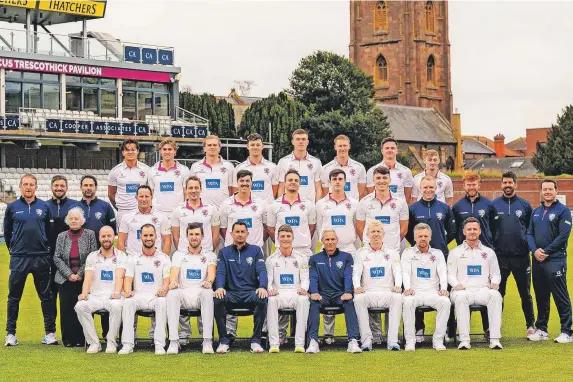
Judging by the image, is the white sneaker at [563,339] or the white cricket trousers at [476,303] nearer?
the white cricket trousers at [476,303]

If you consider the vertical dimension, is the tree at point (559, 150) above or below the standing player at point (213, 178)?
above

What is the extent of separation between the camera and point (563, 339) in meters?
10.7

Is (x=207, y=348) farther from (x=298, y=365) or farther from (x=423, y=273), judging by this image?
(x=423, y=273)

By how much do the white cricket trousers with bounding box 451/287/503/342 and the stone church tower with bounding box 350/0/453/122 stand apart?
77.7 meters

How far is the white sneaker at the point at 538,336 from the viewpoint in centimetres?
1099

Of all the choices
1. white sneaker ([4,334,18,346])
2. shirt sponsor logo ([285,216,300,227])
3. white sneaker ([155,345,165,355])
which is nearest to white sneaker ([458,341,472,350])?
shirt sponsor logo ([285,216,300,227])

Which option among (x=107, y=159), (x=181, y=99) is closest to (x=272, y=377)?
(x=107, y=159)

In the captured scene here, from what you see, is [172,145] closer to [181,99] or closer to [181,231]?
[181,231]

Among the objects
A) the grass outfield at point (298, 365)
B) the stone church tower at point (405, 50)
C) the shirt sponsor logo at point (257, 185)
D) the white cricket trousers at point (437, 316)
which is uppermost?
the stone church tower at point (405, 50)

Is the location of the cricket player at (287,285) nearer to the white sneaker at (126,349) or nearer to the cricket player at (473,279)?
the white sneaker at (126,349)

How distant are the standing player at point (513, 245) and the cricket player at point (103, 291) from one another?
413cm

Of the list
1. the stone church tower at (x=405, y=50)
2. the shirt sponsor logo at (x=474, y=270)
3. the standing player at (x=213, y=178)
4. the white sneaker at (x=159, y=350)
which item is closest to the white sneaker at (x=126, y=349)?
the white sneaker at (x=159, y=350)

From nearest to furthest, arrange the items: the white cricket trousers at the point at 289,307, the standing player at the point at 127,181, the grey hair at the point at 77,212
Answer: the white cricket trousers at the point at 289,307 < the grey hair at the point at 77,212 < the standing player at the point at 127,181

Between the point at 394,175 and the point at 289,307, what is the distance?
2429 millimetres
